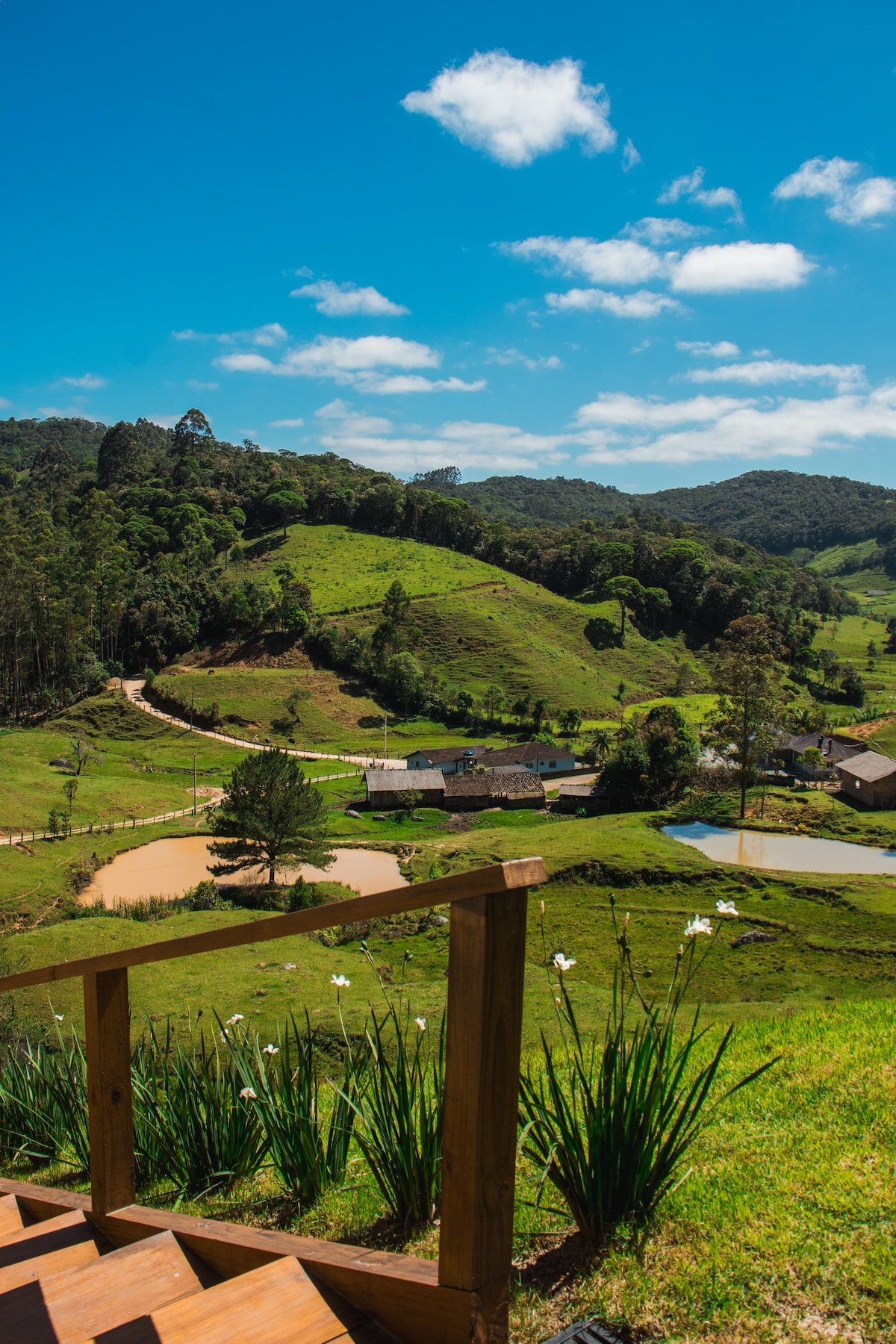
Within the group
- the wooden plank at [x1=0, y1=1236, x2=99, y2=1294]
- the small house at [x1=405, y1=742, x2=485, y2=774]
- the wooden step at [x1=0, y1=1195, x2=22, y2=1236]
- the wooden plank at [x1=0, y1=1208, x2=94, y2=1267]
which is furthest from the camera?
the small house at [x1=405, y1=742, x2=485, y2=774]

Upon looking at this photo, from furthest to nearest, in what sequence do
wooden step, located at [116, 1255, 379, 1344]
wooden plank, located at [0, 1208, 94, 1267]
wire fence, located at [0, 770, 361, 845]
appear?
wire fence, located at [0, 770, 361, 845] → wooden plank, located at [0, 1208, 94, 1267] → wooden step, located at [116, 1255, 379, 1344]

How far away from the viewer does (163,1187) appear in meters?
3.69

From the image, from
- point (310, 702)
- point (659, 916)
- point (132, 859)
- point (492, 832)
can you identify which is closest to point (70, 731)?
point (310, 702)

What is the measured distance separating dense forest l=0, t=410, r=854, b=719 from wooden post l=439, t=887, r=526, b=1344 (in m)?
62.6

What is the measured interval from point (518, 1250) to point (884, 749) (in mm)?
57989

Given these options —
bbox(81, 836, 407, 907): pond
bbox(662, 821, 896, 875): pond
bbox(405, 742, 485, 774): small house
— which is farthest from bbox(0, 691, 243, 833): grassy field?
bbox(662, 821, 896, 875): pond

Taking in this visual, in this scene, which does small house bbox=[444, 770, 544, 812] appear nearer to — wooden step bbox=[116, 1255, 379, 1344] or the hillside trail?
the hillside trail

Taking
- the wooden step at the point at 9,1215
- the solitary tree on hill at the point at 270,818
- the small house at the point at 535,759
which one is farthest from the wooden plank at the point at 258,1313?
the small house at the point at 535,759

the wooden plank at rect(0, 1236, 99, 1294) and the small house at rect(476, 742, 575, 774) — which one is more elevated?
the wooden plank at rect(0, 1236, 99, 1294)

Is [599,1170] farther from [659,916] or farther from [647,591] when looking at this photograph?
[647,591]

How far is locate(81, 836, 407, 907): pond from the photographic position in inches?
1148

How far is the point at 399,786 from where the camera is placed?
147 feet

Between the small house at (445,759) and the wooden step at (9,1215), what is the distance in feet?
156

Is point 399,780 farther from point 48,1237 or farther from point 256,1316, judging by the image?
point 256,1316
